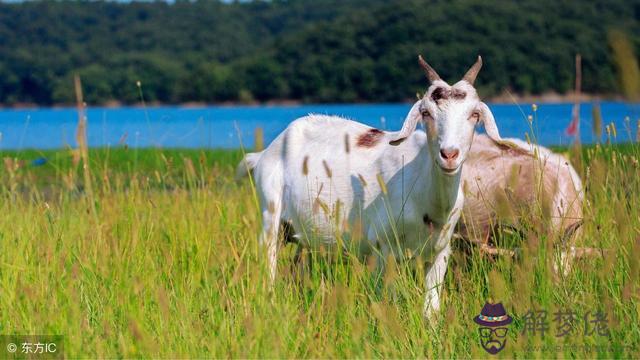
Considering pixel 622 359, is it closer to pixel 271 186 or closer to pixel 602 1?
pixel 271 186

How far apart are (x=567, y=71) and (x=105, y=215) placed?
3759 cm

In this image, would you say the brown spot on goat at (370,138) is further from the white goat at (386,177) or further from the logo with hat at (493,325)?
the logo with hat at (493,325)

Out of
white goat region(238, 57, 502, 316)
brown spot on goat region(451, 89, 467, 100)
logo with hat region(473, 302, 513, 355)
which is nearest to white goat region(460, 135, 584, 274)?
white goat region(238, 57, 502, 316)

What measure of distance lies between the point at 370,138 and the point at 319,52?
42422mm

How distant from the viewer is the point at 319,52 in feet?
152

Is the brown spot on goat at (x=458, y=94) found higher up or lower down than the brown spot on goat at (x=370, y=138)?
higher up

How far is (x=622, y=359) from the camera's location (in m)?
2.84

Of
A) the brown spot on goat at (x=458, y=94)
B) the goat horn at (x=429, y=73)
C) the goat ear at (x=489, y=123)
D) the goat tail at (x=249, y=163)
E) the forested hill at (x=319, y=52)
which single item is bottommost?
the forested hill at (x=319, y=52)

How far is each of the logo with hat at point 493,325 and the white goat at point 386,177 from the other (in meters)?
0.23

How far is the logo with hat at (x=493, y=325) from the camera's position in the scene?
307 centimetres

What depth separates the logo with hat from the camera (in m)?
3.07

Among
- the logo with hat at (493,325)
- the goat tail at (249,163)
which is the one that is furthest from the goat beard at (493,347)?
the goat tail at (249,163)

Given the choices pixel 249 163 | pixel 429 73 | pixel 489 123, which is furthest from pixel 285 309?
pixel 249 163

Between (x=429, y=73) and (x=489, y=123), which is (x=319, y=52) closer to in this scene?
(x=429, y=73)
